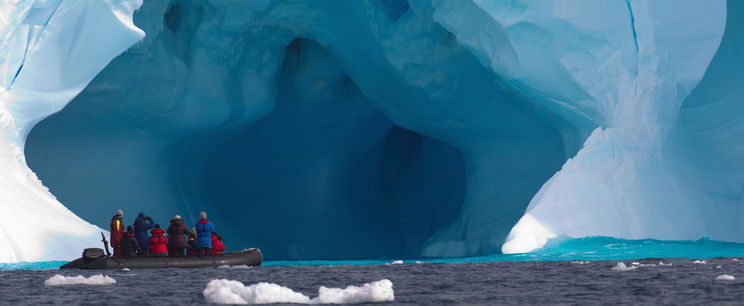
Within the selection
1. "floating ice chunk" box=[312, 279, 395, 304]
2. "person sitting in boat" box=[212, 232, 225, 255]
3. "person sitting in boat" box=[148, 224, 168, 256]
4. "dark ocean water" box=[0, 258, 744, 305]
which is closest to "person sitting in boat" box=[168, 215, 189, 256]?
"person sitting in boat" box=[148, 224, 168, 256]

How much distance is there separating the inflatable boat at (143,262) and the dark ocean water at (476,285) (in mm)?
1207

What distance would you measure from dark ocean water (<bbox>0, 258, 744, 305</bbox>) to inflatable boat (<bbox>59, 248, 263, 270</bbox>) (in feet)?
3.96

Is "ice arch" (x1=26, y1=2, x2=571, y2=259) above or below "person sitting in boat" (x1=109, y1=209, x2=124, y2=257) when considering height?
above

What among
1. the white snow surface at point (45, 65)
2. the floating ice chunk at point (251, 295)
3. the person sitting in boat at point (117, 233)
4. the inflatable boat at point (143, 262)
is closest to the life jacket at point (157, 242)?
the person sitting in boat at point (117, 233)

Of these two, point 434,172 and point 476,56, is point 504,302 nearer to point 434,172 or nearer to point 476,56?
point 476,56

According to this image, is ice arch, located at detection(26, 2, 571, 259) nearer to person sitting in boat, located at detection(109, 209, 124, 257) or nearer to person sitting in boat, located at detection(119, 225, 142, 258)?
person sitting in boat, located at detection(109, 209, 124, 257)

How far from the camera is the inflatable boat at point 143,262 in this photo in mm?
9539

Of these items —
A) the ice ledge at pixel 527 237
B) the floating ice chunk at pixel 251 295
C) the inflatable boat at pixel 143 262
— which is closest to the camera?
the floating ice chunk at pixel 251 295

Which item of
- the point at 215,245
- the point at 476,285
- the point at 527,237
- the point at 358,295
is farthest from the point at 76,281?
the point at 527,237

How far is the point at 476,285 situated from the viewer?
625 centimetres

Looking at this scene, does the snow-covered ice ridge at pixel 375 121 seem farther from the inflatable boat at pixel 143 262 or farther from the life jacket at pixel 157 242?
the inflatable boat at pixel 143 262

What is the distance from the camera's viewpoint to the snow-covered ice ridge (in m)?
12.1

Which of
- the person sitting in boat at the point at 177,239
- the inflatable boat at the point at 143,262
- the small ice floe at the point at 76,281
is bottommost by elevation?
the small ice floe at the point at 76,281

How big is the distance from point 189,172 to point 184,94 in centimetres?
224
